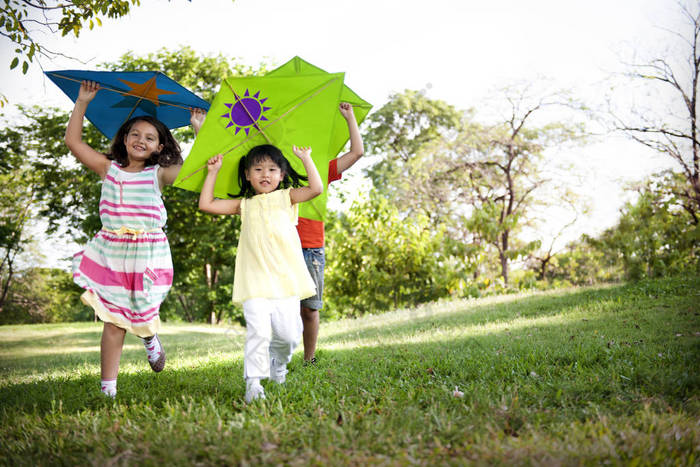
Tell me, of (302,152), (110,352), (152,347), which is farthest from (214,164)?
(152,347)

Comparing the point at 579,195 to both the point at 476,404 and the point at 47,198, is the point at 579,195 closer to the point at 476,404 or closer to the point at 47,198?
the point at 476,404

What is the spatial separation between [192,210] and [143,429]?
16459 mm

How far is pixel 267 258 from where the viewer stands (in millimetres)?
3111

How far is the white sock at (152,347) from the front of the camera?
3.67 meters

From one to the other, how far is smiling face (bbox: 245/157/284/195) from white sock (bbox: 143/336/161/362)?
4.95 ft

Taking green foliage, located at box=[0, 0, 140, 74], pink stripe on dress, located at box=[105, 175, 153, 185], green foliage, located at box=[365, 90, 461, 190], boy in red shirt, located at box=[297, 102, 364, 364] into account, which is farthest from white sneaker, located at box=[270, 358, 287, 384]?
green foliage, located at box=[365, 90, 461, 190]

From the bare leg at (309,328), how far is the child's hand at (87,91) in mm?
2377

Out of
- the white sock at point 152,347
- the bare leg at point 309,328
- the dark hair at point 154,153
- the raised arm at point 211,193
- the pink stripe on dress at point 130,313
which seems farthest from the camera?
the bare leg at point 309,328

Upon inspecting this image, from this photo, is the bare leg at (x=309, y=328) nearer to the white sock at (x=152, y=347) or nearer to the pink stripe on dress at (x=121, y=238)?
the white sock at (x=152, y=347)

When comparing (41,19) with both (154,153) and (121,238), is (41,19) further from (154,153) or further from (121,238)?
(121,238)

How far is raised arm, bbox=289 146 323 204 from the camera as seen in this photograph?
318 cm

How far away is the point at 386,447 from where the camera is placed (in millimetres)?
2104

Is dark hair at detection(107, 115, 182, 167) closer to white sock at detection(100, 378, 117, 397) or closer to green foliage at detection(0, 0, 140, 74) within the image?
green foliage at detection(0, 0, 140, 74)

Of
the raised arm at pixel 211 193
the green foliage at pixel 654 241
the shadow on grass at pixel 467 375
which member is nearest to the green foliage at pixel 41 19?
the raised arm at pixel 211 193
